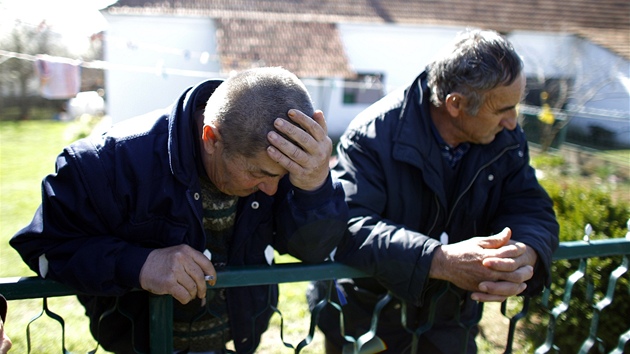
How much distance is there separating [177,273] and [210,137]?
0.40 metres

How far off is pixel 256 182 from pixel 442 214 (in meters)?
0.84

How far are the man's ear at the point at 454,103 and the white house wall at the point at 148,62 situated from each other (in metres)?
14.0

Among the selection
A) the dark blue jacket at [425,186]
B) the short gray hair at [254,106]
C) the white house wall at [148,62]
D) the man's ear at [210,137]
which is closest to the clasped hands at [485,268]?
the dark blue jacket at [425,186]

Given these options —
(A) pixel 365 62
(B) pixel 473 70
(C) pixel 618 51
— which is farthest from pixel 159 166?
(C) pixel 618 51

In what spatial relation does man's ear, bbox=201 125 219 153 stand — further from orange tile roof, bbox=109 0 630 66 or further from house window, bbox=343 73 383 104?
house window, bbox=343 73 383 104

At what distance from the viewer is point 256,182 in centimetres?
161

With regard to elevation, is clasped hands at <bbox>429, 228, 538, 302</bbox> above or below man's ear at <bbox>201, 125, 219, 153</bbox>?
below

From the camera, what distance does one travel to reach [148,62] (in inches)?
609

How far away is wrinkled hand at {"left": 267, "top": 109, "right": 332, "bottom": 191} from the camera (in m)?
1.44

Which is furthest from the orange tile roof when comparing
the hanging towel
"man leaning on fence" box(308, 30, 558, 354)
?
"man leaning on fence" box(308, 30, 558, 354)

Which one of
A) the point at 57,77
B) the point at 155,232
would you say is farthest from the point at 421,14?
the point at 155,232

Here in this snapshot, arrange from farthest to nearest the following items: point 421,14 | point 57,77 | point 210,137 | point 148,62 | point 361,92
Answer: point 421,14 < point 361,92 < point 148,62 < point 57,77 < point 210,137

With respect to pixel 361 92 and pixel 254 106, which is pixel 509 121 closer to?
pixel 254 106

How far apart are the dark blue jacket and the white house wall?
45.6ft
